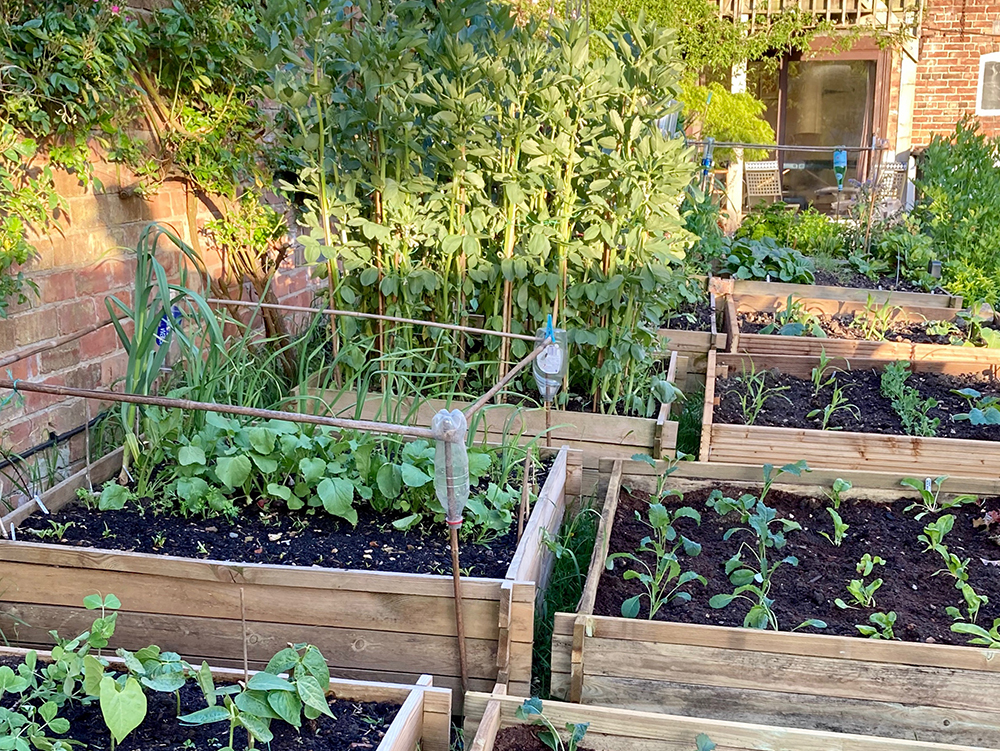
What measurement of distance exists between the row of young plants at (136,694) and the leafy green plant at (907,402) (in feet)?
8.27

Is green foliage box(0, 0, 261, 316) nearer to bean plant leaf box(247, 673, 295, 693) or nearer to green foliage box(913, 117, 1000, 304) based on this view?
bean plant leaf box(247, 673, 295, 693)

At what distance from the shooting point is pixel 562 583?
8.98ft

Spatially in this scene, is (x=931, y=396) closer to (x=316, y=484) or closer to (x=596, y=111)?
(x=596, y=111)

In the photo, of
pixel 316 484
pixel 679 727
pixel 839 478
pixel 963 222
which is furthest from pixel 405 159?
pixel 963 222

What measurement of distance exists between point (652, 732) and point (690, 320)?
124 inches

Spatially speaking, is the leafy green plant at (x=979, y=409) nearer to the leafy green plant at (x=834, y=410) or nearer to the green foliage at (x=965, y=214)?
the leafy green plant at (x=834, y=410)

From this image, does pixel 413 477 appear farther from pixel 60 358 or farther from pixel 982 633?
pixel 982 633

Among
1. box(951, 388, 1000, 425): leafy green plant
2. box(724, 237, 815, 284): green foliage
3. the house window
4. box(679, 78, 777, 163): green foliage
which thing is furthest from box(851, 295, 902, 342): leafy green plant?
the house window

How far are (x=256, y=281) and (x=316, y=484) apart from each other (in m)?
1.49

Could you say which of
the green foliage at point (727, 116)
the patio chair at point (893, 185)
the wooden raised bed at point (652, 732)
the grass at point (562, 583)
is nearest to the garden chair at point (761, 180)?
the green foliage at point (727, 116)

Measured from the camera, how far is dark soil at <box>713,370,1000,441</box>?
3555 mm

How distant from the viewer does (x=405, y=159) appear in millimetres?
3213

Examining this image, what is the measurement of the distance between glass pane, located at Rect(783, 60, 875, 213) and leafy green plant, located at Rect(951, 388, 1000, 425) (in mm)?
8376

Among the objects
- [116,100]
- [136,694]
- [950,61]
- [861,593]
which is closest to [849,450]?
[861,593]
